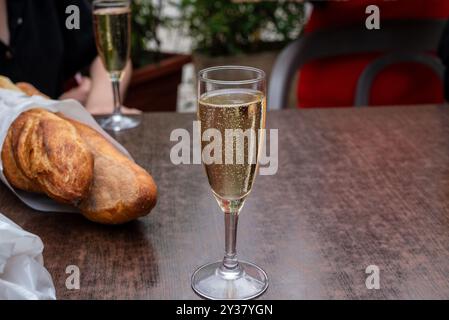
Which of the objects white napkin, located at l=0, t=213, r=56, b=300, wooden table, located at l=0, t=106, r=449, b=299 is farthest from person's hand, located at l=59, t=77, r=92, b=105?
white napkin, located at l=0, t=213, r=56, b=300

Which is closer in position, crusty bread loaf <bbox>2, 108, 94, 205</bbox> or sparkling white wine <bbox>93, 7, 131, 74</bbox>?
crusty bread loaf <bbox>2, 108, 94, 205</bbox>

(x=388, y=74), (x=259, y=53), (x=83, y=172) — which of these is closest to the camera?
(x=83, y=172)

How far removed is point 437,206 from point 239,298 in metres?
0.37

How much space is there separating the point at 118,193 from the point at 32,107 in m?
0.24

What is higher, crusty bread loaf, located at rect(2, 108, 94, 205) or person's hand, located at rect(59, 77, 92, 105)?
crusty bread loaf, located at rect(2, 108, 94, 205)

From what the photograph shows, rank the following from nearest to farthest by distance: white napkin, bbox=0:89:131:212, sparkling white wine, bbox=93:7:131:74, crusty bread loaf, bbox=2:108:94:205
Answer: crusty bread loaf, bbox=2:108:94:205, white napkin, bbox=0:89:131:212, sparkling white wine, bbox=93:7:131:74

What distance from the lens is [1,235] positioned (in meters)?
0.80

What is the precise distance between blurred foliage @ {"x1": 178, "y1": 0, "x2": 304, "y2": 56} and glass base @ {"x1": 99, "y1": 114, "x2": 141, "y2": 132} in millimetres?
2893

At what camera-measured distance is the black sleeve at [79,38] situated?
2047 millimetres

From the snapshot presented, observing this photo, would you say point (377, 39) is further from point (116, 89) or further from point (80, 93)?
point (116, 89)

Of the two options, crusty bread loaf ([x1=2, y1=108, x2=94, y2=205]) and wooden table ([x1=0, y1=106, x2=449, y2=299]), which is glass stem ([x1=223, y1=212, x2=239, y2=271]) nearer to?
wooden table ([x1=0, y1=106, x2=449, y2=299])

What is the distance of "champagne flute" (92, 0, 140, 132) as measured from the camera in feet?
4.70
